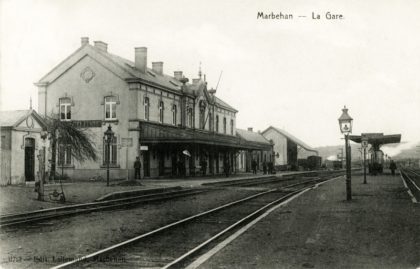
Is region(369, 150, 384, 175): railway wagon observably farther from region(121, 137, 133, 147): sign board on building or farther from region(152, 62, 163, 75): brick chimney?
region(121, 137, 133, 147): sign board on building

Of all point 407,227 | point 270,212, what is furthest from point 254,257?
point 270,212

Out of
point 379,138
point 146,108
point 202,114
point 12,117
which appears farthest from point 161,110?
point 379,138

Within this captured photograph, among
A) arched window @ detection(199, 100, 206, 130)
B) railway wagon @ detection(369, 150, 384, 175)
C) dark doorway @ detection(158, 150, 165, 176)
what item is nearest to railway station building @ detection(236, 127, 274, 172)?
arched window @ detection(199, 100, 206, 130)

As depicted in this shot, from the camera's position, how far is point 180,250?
786cm

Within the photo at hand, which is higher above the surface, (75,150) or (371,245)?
(75,150)

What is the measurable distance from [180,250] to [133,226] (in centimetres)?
294

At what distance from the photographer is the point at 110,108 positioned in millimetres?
32875

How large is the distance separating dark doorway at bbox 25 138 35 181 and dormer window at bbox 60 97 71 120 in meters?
9.28

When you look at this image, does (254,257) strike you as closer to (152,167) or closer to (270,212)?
(270,212)

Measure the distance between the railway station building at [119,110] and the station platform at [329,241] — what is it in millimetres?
19346

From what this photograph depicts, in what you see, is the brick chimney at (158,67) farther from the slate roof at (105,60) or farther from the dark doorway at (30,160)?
the dark doorway at (30,160)

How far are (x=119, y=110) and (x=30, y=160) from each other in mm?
8613

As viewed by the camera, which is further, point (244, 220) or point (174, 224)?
point (244, 220)

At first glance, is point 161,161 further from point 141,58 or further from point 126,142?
point 141,58
